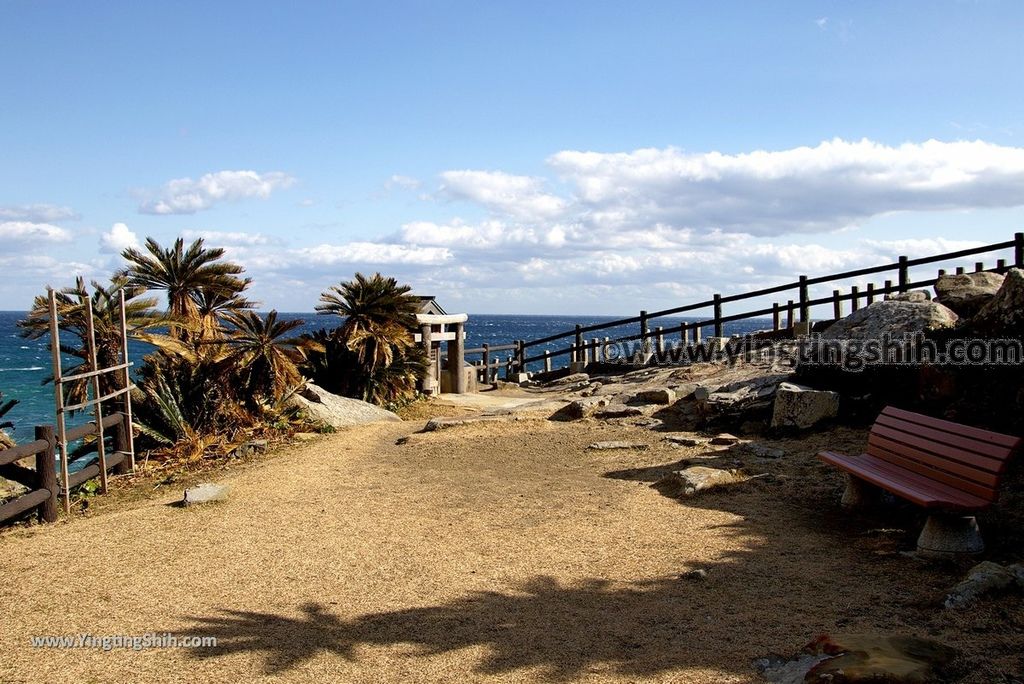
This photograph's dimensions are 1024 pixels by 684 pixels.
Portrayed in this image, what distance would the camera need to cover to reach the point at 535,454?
9.98 meters

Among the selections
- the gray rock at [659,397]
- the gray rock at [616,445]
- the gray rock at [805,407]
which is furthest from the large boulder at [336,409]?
the gray rock at [805,407]

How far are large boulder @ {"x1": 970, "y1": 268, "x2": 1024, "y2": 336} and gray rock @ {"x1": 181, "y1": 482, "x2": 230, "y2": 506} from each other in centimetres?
830

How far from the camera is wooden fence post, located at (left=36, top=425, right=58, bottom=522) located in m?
7.87

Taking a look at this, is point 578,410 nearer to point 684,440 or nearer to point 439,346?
point 684,440

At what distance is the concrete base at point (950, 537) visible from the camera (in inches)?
214

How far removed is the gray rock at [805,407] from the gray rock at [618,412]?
8.19 ft

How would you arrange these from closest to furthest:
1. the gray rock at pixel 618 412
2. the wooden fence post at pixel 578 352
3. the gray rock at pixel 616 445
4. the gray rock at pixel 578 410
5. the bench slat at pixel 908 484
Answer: the bench slat at pixel 908 484 < the gray rock at pixel 616 445 < the gray rock at pixel 618 412 < the gray rock at pixel 578 410 < the wooden fence post at pixel 578 352

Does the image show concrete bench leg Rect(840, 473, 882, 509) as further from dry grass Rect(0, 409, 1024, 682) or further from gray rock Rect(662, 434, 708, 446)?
gray rock Rect(662, 434, 708, 446)

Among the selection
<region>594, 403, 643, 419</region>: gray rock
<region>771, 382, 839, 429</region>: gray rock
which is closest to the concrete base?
<region>771, 382, 839, 429</region>: gray rock

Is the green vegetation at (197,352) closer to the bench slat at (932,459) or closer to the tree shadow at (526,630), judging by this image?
the tree shadow at (526,630)

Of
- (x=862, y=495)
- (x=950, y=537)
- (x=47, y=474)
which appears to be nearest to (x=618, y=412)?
(x=862, y=495)

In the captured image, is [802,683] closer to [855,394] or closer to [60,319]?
[855,394]

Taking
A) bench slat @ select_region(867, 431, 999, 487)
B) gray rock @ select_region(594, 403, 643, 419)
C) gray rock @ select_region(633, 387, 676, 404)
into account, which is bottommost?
gray rock @ select_region(594, 403, 643, 419)

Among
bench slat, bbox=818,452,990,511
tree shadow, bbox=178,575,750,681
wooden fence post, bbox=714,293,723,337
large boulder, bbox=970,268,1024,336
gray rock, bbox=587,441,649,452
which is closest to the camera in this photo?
tree shadow, bbox=178,575,750,681
